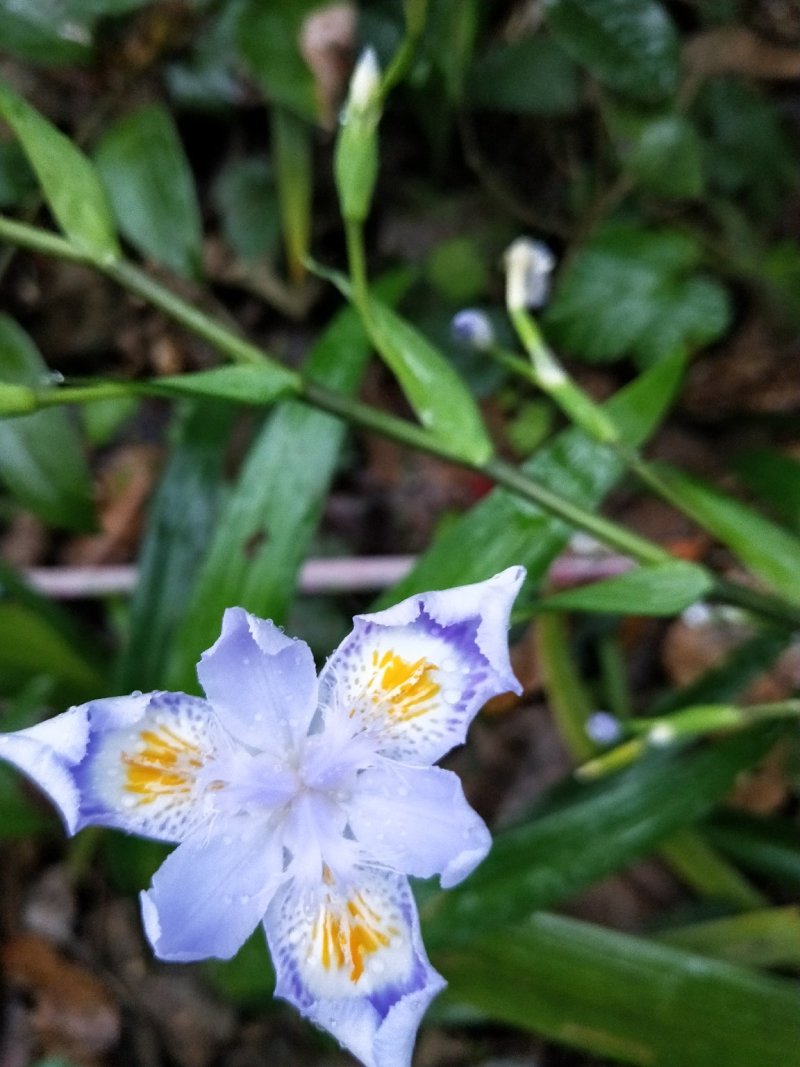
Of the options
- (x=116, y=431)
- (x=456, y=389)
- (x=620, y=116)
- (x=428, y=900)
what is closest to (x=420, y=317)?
(x=620, y=116)

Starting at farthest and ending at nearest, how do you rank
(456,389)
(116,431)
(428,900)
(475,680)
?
1. (116,431)
2. (428,900)
3. (456,389)
4. (475,680)

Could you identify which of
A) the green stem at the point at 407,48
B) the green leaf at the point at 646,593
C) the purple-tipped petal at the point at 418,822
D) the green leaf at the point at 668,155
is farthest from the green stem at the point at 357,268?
the green leaf at the point at 668,155

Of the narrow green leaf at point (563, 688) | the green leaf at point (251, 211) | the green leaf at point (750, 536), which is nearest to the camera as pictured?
the green leaf at point (750, 536)

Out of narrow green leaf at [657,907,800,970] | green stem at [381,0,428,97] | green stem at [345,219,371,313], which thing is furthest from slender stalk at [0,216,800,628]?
narrow green leaf at [657,907,800,970]

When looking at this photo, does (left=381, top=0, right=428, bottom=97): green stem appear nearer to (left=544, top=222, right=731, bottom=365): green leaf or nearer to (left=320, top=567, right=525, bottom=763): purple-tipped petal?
(left=320, top=567, right=525, bottom=763): purple-tipped petal

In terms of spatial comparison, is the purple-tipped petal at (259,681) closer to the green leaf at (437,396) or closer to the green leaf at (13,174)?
the green leaf at (437,396)

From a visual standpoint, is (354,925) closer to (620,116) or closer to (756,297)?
(620,116)
